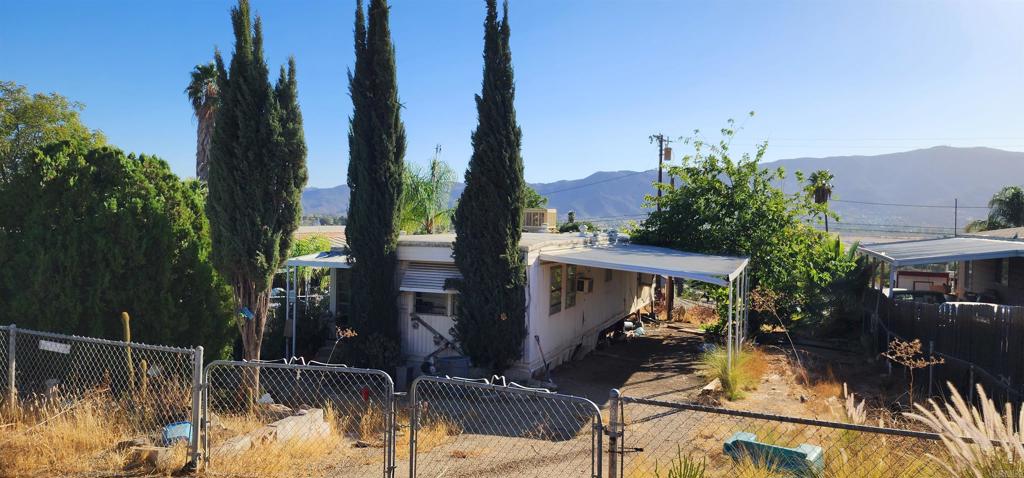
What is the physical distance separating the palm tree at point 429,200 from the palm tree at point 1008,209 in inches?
1215

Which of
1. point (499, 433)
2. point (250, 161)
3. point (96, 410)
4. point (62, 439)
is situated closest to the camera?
point (62, 439)

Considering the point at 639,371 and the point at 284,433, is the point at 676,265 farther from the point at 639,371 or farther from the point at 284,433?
the point at 284,433

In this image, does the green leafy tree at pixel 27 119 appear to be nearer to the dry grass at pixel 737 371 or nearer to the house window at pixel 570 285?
the house window at pixel 570 285

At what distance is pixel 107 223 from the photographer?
918 centimetres

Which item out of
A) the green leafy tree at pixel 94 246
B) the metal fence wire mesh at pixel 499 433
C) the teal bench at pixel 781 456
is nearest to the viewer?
the teal bench at pixel 781 456

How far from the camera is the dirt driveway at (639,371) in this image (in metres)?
11.1

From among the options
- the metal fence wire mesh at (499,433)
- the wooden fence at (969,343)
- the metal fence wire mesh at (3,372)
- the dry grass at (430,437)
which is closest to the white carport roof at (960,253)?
the wooden fence at (969,343)

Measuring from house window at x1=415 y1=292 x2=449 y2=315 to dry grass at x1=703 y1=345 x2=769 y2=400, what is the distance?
16.1ft

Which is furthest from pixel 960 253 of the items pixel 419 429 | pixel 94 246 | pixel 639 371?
pixel 94 246

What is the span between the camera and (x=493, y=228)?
1119cm

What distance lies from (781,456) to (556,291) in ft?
25.4

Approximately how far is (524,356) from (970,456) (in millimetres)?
8426

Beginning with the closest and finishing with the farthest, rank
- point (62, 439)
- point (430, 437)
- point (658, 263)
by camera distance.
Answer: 1. point (62, 439)
2. point (430, 437)
3. point (658, 263)

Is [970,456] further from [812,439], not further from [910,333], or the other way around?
[910,333]
